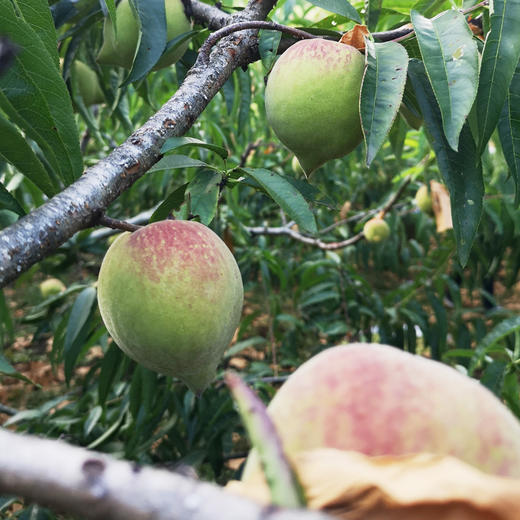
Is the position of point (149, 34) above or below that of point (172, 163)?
above

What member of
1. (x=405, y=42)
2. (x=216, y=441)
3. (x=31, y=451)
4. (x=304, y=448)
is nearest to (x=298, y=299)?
(x=216, y=441)

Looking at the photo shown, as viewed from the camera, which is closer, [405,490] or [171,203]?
[405,490]

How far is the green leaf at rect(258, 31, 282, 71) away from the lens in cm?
89

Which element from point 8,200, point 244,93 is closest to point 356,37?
point 8,200

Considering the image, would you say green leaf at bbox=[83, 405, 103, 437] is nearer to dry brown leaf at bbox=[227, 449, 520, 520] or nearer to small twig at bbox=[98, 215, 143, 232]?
small twig at bbox=[98, 215, 143, 232]

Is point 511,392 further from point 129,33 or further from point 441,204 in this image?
point 441,204

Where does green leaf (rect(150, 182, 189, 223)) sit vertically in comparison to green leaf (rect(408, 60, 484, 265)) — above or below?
A: above

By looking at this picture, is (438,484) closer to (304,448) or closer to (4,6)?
(304,448)

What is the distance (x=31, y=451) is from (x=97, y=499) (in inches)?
1.4

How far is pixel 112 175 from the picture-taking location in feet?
2.17

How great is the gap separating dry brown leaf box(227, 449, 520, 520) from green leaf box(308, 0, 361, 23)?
29.3 inches

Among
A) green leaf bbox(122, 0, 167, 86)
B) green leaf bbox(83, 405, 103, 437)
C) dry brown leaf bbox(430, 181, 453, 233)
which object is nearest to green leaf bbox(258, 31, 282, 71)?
green leaf bbox(122, 0, 167, 86)

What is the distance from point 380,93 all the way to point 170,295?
0.36 m

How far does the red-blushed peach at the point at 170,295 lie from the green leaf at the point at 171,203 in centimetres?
12
